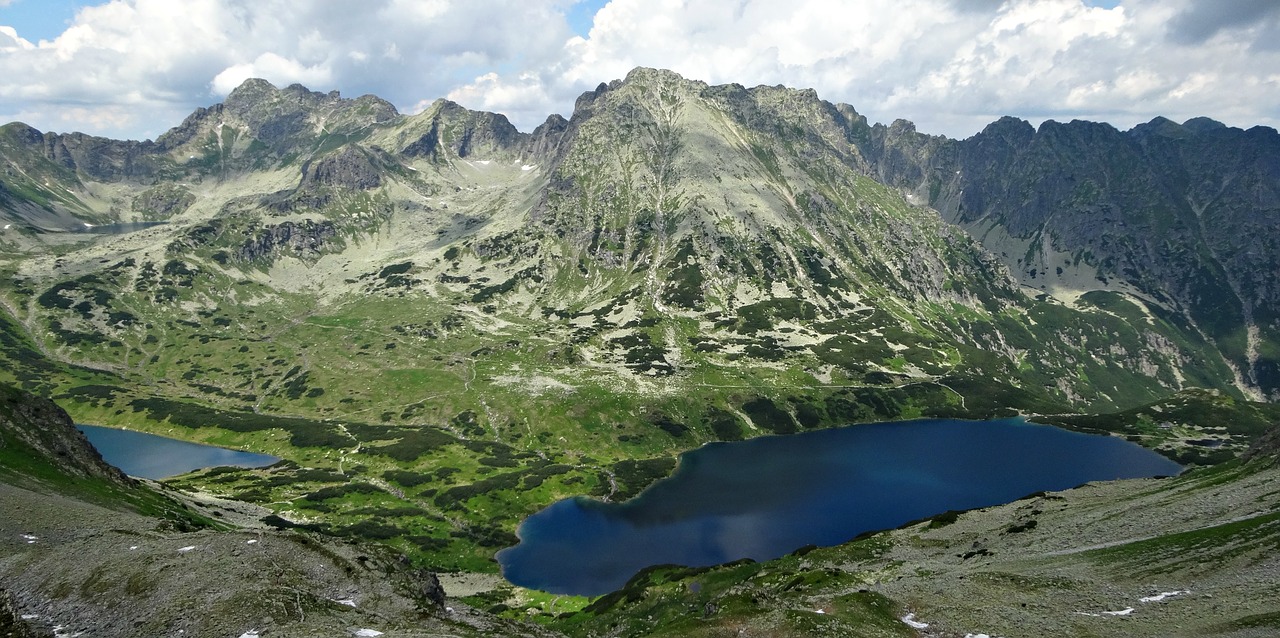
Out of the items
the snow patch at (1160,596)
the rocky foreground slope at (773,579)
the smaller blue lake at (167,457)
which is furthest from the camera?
the smaller blue lake at (167,457)

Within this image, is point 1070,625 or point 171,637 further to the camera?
point 1070,625

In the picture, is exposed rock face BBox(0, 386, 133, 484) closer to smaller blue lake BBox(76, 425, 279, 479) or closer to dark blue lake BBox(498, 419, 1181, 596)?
dark blue lake BBox(498, 419, 1181, 596)

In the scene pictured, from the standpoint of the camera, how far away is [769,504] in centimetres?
15438

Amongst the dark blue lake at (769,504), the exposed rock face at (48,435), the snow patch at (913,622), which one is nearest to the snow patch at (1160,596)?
the snow patch at (913,622)

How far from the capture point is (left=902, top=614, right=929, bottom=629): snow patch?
50.4 meters

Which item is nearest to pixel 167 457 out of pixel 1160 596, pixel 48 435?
pixel 48 435

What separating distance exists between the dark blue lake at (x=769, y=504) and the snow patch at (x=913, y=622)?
72.2 metres

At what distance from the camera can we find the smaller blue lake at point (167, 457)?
175712 mm

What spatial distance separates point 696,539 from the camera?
13612cm

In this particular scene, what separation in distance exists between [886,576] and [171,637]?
6780cm

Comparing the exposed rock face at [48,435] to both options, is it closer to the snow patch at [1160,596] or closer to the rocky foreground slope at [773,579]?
the rocky foreground slope at [773,579]

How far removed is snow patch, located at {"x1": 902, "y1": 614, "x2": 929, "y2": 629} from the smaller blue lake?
597ft

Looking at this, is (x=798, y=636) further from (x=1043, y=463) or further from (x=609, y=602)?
(x=1043, y=463)

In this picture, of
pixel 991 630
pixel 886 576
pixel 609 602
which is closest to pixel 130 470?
pixel 609 602
